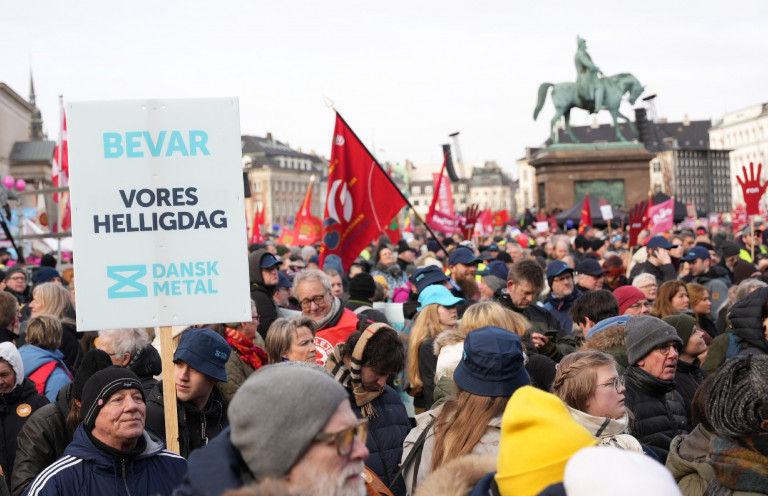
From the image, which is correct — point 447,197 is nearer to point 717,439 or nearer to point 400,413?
point 400,413

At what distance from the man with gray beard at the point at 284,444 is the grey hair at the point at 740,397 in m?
1.46

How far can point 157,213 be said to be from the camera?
4.37 metres

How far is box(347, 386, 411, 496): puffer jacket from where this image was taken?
4.63 metres

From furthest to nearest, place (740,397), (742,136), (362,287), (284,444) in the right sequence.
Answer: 1. (742,136)
2. (362,287)
3. (740,397)
4. (284,444)

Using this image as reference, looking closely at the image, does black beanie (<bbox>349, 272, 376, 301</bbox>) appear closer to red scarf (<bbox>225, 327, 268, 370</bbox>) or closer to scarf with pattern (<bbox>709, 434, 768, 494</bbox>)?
red scarf (<bbox>225, 327, 268, 370</bbox>)

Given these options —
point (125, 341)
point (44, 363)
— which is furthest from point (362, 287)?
point (125, 341)

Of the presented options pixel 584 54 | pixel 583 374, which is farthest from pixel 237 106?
pixel 584 54

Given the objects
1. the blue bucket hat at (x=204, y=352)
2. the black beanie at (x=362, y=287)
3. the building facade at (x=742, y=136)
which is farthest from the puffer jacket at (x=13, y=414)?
the building facade at (x=742, y=136)

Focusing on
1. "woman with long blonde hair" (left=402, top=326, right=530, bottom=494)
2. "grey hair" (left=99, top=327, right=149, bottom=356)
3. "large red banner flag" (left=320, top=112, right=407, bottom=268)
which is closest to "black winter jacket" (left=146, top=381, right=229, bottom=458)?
"grey hair" (left=99, top=327, right=149, bottom=356)

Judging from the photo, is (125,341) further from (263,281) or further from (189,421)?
(263,281)

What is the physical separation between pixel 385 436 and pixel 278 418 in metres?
2.41

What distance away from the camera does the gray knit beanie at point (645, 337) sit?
517 cm

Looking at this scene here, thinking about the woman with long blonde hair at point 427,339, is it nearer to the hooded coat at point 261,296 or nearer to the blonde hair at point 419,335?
the blonde hair at point 419,335

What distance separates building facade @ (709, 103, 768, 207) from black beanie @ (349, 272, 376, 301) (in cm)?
14951
